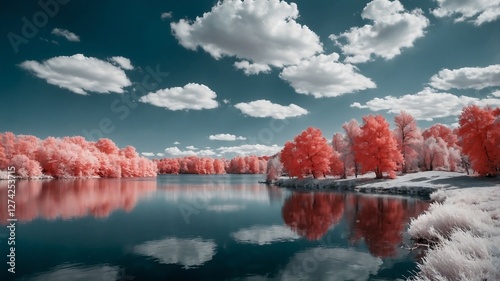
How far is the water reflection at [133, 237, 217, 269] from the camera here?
15.1m

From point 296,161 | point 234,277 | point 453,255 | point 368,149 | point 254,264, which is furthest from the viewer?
point 296,161

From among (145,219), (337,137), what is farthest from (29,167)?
(337,137)

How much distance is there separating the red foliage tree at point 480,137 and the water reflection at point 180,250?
46123 millimetres

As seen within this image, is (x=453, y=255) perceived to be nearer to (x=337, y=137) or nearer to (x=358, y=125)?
(x=358, y=125)

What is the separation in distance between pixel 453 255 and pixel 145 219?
77.8 ft

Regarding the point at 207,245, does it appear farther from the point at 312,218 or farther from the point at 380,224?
the point at 380,224

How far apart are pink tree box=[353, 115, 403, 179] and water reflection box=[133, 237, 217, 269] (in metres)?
44.5

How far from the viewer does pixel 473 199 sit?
24.3m

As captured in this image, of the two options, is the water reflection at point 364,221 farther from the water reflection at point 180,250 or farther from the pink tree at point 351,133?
the pink tree at point 351,133

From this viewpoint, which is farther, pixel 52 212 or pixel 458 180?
pixel 458 180

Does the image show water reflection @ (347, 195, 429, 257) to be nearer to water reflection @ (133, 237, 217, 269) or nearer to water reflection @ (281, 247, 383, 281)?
water reflection @ (281, 247, 383, 281)

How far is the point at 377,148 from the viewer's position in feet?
182

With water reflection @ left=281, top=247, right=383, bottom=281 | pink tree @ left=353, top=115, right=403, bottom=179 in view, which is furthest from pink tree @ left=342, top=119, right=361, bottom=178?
water reflection @ left=281, top=247, right=383, bottom=281

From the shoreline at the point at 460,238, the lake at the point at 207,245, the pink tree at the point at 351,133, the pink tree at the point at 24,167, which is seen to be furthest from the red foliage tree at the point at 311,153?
the pink tree at the point at 24,167
